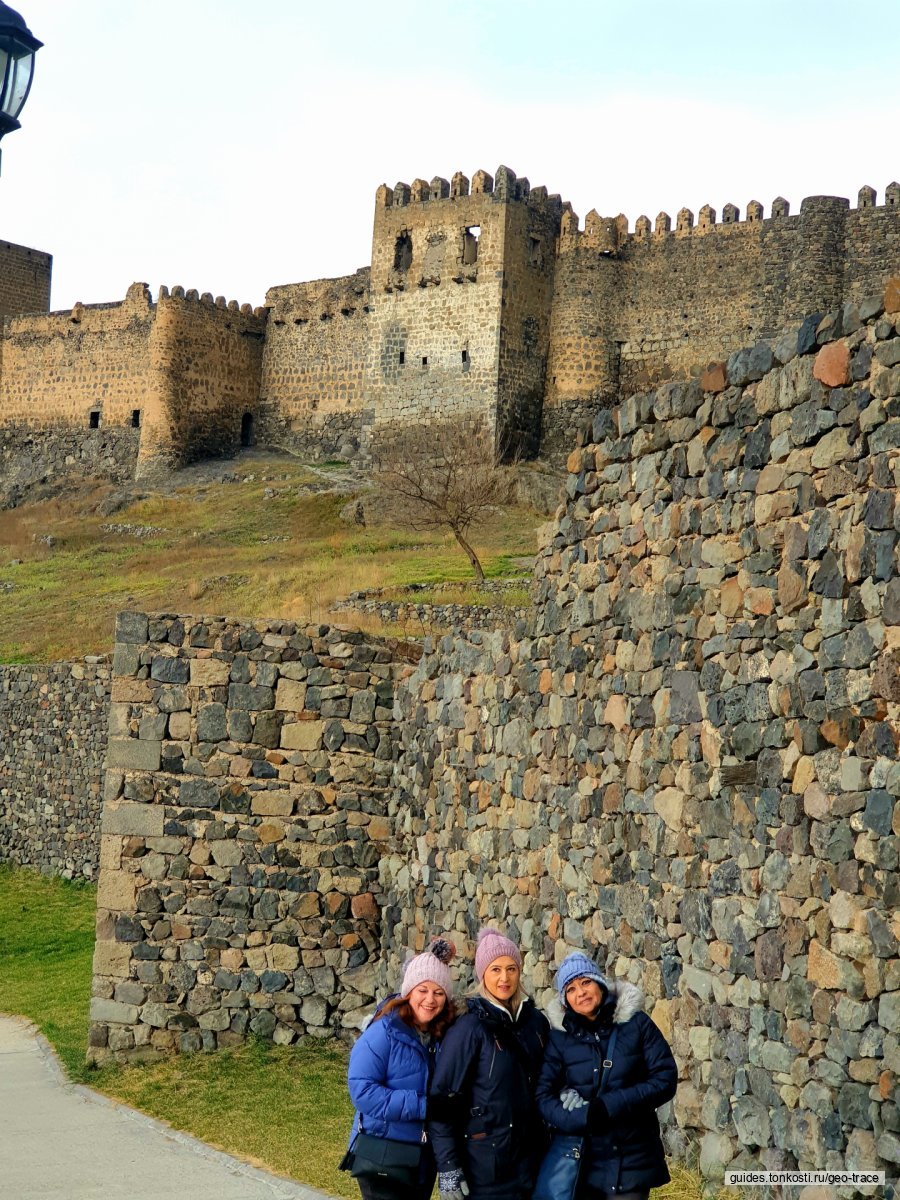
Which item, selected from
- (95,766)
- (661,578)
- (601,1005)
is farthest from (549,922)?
(95,766)

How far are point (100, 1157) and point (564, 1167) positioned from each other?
4.20 m

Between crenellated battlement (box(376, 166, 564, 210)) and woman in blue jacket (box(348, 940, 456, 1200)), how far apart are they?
41804mm

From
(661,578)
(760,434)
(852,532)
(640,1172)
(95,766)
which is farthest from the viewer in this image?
(95,766)

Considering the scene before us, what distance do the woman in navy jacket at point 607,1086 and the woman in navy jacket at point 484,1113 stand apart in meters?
0.10

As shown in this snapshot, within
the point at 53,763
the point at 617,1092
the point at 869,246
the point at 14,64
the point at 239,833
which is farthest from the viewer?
the point at 869,246

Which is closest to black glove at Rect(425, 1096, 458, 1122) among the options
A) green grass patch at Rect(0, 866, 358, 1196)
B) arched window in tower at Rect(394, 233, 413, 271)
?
green grass patch at Rect(0, 866, 358, 1196)

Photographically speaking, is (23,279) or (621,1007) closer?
(621,1007)

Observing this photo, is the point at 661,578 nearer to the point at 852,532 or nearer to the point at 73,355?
the point at 852,532

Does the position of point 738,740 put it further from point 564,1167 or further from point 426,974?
point 564,1167

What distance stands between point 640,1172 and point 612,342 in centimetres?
4338

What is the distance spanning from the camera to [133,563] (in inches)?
1624

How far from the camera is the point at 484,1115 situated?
6246 millimetres

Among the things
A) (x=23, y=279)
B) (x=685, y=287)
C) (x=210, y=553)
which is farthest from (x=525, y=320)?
(x=23, y=279)

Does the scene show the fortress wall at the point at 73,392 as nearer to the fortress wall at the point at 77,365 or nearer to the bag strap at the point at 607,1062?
the fortress wall at the point at 77,365
